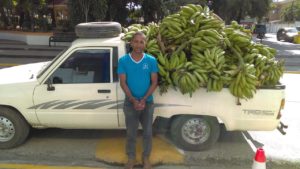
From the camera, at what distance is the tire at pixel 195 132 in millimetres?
4996

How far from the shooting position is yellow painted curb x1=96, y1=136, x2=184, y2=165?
4832mm

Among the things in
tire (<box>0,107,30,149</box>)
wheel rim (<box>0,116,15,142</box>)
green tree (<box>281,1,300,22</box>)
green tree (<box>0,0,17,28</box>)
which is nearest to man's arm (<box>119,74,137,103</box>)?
tire (<box>0,107,30,149</box>)

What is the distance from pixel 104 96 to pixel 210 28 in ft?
6.06

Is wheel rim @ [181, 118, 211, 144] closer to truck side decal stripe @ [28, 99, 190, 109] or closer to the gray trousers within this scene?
truck side decal stripe @ [28, 99, 190, 109]

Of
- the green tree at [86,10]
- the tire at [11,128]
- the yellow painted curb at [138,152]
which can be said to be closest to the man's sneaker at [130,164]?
the yellow painted curb at [138,152]

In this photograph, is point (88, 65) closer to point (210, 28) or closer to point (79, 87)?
point (79, 87)

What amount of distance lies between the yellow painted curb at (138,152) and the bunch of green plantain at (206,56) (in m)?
0.94

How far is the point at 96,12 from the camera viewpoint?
18891 millimetres

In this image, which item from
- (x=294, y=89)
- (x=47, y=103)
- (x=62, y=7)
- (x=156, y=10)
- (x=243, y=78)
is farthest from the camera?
(x=62, y=7)

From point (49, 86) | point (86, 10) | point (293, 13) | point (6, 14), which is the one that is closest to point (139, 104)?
point (49, 86)

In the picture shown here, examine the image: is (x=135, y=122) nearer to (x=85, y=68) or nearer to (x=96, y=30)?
(x=85, y=68)

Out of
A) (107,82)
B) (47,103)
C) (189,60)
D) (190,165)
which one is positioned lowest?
(190,165)

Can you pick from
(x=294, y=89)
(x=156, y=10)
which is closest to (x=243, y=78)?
(x=294, y=89)

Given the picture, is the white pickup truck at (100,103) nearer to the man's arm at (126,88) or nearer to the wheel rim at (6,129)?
the wheel rim at (6,129)
